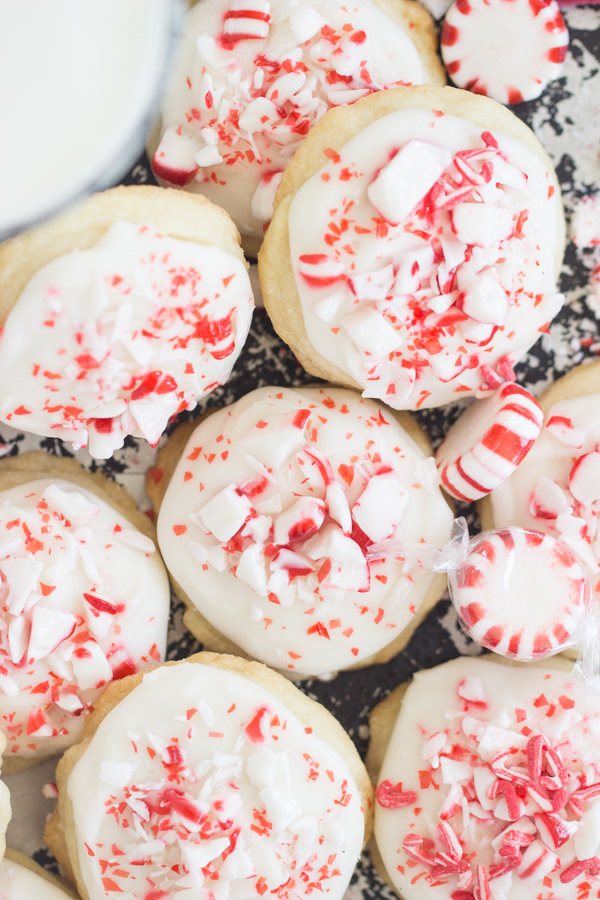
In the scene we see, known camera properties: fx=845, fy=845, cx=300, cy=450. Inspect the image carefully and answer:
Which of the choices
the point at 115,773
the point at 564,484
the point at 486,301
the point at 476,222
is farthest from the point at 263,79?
the point at 115,773

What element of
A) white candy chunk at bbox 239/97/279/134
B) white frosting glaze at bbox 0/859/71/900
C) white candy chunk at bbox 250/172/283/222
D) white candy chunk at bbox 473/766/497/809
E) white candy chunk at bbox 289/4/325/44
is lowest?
white candy chunk at bbox 473/766/497/809

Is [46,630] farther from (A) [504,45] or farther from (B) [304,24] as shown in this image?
(A) [504,45]

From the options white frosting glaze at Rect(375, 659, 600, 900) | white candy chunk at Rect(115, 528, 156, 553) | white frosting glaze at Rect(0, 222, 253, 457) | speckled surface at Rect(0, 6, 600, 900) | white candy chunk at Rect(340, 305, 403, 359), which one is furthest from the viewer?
speckled surface at Rect(0, 6, 600, 900)

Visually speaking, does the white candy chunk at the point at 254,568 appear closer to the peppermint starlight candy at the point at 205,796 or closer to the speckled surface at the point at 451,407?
the peppermint starlight candy at the point at 205,796

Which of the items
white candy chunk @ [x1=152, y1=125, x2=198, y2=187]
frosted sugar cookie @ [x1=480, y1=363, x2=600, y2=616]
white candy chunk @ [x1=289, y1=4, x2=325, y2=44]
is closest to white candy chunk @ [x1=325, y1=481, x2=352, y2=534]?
frosted sugar cookie @ [x1=480, y1=363, x2=600, y2=616]

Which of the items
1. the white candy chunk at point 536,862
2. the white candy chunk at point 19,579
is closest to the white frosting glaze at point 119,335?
the white candy chunk at point 19,579

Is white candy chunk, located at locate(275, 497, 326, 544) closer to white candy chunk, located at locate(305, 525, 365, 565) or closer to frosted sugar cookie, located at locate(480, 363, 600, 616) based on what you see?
white candy chunk, located at locate(305, 525, 365, 565)
